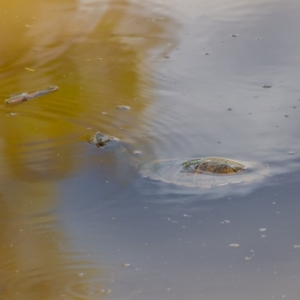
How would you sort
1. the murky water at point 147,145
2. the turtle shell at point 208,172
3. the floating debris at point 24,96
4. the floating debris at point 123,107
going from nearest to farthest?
the murky water at point 147,145 < the turtle shell at point 208,172 < the floating debris at point 123,107 < the floating debris at point 24,96

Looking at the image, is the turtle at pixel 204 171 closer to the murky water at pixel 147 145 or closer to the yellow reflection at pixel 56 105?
the murky water at pixel 147 145

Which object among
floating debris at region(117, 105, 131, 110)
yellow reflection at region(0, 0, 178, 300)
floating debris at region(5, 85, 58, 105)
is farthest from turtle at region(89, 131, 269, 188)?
floating debris at region(5, 85, 58, 105)

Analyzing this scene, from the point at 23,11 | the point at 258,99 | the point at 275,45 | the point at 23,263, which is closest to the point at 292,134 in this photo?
the point at 258,99

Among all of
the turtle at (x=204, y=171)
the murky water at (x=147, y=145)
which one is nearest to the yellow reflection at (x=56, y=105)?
the murky water at (x=147, y=145)

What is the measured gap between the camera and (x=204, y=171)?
10.2 feet

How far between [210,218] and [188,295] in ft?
1.74

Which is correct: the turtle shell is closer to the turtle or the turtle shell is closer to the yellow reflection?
the turtle

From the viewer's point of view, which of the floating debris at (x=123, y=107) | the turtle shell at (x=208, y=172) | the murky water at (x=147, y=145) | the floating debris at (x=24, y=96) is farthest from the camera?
the floating debris at (x=24, y=96)

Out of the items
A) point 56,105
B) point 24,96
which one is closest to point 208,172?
point 56,105

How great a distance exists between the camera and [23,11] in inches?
225

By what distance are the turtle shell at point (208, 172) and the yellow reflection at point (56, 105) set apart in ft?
1.79

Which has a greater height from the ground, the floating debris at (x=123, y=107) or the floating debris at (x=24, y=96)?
the floating debris at (x=24, y=96)

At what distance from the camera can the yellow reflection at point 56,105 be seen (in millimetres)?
2584

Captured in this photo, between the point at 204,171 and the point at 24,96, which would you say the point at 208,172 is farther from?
the point at 24,96
